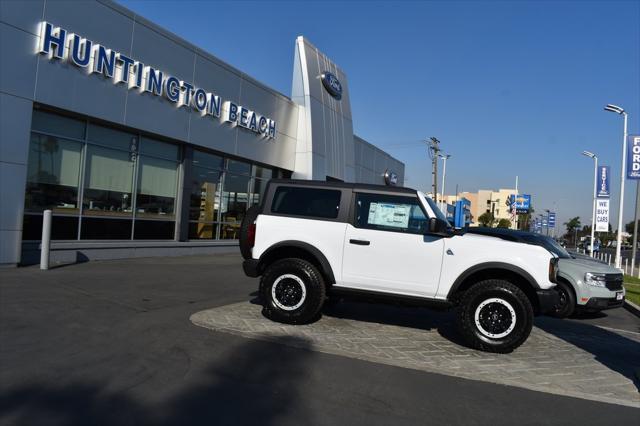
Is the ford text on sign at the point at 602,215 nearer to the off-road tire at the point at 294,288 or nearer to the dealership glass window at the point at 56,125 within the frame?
the off-road tire at the point at 294,288

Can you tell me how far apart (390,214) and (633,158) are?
15741 millimetres

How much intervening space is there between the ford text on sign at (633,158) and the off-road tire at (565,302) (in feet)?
36.9

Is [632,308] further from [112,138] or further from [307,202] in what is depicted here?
[112,138]

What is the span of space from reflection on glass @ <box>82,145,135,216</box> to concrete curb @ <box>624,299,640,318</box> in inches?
519

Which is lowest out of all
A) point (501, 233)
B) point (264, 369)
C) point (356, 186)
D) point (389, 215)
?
point (264, 369)

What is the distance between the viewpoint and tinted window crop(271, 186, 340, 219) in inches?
269

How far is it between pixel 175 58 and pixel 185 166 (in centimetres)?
338

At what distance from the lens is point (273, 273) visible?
269 inches

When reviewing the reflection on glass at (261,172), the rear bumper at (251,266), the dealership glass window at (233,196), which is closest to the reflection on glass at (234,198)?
the dealership glass window at (233,196)

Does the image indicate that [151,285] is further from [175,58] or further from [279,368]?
[175,58]

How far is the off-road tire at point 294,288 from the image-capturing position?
6.62 m

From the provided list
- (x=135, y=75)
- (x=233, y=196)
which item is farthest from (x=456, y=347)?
(x=233, y=196)

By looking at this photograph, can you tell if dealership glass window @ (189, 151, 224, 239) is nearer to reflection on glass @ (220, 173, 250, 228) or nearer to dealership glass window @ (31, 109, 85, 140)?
reflection on glass @ (220, 173, 250, 228)

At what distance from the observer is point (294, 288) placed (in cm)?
680
